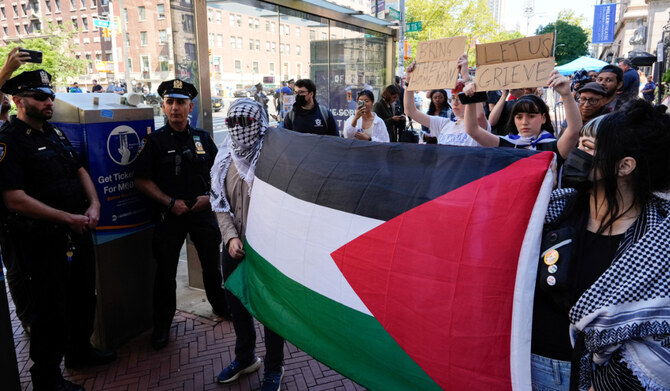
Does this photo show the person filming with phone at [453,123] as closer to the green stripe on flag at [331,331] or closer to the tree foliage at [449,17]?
the green stripe on flag at [331,331]

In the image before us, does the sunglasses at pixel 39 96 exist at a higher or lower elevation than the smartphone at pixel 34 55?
lower

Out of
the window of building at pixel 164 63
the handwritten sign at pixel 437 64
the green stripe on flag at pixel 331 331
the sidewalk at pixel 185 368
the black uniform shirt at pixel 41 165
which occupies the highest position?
the window of building at pixel 164 63

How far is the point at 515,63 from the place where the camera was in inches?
106

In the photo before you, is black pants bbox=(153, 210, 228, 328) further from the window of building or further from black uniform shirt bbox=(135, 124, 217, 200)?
the window of building

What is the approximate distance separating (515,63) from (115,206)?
3.16 m

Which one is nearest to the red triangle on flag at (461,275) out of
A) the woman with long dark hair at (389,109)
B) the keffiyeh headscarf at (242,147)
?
the keffiyeh headscarf at (242,147)

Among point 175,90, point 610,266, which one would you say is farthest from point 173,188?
point 610,266

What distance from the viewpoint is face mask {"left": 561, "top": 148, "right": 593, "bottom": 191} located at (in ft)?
Answer: 5.11

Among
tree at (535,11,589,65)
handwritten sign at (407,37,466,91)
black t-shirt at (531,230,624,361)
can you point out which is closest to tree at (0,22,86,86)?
handwritten sign at (407,37,466,91)

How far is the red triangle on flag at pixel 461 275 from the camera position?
1.55 metres

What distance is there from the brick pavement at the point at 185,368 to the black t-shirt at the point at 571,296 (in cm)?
196

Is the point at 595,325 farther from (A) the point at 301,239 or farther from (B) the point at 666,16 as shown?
(B) the point at 666,16

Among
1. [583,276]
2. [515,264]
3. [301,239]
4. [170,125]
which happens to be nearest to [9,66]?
[170,125]

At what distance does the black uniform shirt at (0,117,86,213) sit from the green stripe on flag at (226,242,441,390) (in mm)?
1433
